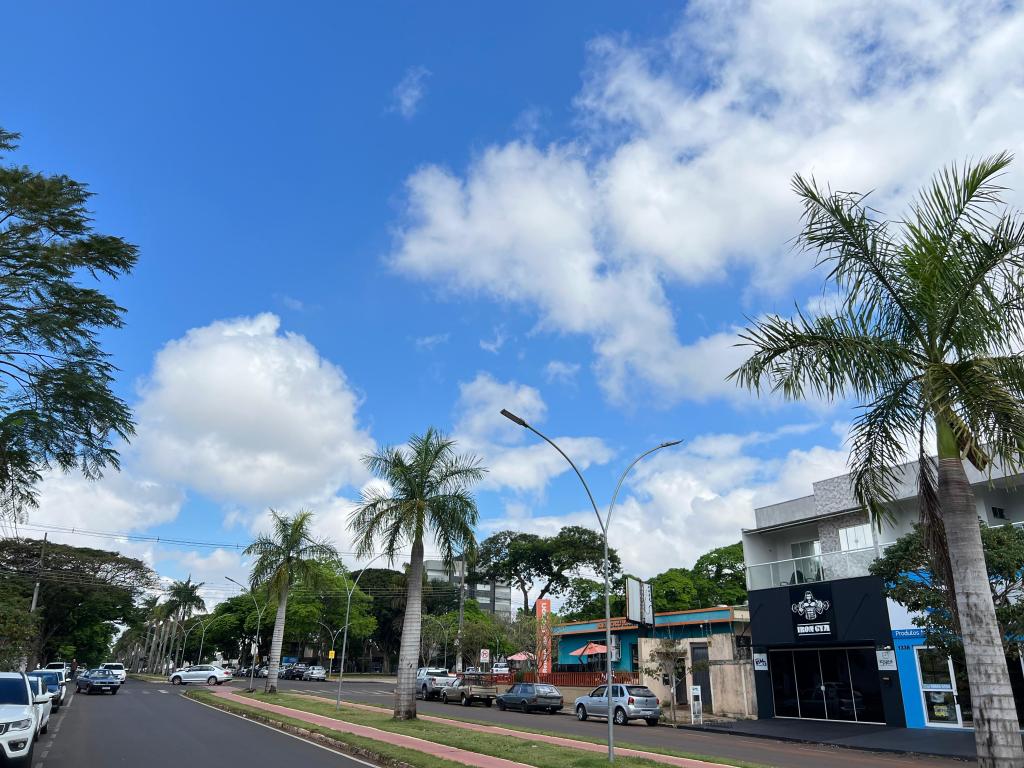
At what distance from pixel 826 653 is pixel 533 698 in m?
14.0

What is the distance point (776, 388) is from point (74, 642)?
8974 centimetres

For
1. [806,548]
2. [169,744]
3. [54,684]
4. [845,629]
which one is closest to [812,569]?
[845,629]

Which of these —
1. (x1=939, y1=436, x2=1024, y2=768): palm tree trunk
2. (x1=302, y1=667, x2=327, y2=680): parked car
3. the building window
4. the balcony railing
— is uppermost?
the building window

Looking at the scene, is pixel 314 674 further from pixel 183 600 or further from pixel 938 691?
pixel 938 691

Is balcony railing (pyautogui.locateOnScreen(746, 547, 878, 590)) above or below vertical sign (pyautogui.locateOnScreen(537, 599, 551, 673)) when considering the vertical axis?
above

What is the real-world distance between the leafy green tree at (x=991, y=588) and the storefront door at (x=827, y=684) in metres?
6.29

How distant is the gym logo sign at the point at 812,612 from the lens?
26.0 metres

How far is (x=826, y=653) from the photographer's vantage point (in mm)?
26906

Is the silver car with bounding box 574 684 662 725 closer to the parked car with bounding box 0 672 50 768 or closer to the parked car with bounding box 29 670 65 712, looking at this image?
the parked car with bounding box 0 672 50 768

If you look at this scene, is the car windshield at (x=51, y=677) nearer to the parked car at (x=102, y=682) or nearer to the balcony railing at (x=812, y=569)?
the parked car at (x=102, y=682)

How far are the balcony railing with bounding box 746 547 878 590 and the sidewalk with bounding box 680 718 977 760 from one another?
5.16m

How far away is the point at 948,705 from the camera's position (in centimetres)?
2242

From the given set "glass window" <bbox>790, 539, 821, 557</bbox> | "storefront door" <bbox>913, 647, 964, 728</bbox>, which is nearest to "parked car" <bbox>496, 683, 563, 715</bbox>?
"glass window" <bbox>790, 539, 821, 557</bbox>

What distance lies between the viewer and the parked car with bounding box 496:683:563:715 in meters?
33.7
